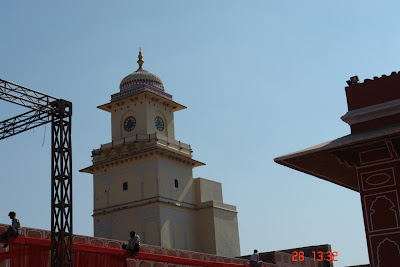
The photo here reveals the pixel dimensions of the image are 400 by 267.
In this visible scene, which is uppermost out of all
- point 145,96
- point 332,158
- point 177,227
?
point 145,96

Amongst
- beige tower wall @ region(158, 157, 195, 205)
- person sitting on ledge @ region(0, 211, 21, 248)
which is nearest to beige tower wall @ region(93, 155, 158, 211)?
beige tower wall @ region(158, 157, 195, 205)

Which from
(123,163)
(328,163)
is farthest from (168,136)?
(328,163)

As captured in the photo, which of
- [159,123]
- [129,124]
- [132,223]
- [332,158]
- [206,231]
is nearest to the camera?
[332,158]

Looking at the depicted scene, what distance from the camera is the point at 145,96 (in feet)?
140

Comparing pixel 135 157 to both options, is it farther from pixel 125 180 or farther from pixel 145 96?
pixel 145 96

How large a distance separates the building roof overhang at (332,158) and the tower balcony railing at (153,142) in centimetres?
2615

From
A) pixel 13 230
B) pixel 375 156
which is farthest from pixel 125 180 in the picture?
pixel 375 156

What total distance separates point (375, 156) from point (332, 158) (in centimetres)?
101

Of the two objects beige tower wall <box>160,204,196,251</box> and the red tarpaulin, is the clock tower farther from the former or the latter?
the red tarpaulin

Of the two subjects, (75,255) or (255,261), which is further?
(255,261)

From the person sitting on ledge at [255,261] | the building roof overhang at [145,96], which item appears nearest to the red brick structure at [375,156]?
the person sitting on ledge at [255,261]

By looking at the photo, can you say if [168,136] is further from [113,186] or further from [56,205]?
[56,205]

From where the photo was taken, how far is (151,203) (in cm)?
3938

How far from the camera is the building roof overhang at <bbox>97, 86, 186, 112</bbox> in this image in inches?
1677
